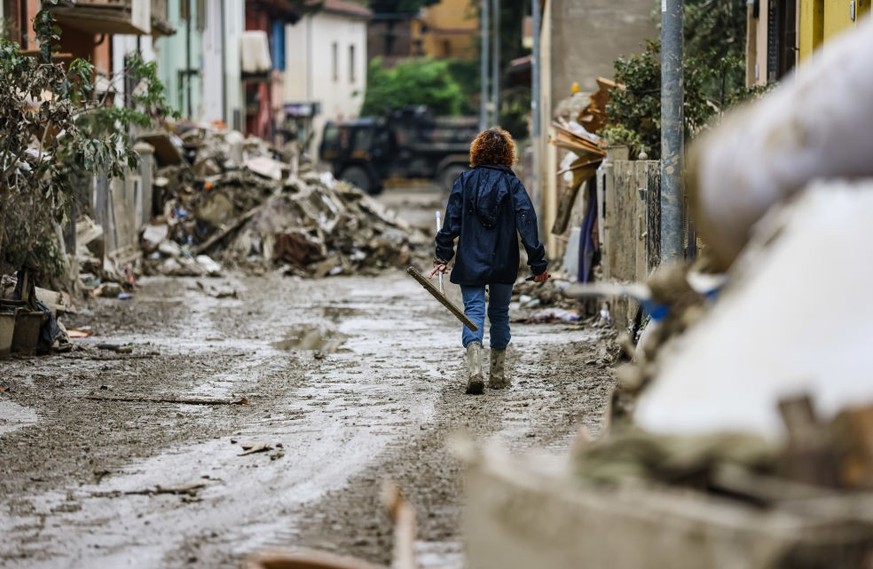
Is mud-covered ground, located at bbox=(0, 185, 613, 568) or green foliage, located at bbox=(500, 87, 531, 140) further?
green foliage, located at bbox=(500, 87, 531, 140)

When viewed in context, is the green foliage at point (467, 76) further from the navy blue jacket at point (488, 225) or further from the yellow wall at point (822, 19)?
the navy blue jacket at point (488, 225)

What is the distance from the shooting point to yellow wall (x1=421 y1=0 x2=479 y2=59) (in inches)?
3359

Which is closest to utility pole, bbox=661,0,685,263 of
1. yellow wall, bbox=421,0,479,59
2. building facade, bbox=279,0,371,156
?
building facade, bbox=279,0,371,156

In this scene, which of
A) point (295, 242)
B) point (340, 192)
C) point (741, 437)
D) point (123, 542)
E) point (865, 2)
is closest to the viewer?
point (741, 437)

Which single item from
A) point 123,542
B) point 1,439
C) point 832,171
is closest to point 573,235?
point 1,439

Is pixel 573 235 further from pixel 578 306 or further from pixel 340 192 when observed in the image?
pixel 340 192

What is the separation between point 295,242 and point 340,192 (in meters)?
3.73

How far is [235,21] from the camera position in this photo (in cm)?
4438

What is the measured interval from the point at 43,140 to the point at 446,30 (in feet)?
244

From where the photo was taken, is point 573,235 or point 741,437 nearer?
point 741,437

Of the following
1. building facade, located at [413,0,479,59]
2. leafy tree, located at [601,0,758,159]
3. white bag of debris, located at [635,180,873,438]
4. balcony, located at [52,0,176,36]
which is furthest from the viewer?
building facade, located at [413,0,479,59]

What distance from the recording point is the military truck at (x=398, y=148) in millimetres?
46750

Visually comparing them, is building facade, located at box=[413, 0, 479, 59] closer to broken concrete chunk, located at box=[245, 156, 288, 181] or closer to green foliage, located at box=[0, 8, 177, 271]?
broken concrete chunk, located at box=[245, 156, 288, 181]

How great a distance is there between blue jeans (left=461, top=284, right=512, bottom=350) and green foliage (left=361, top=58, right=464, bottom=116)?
55814 millimetres
